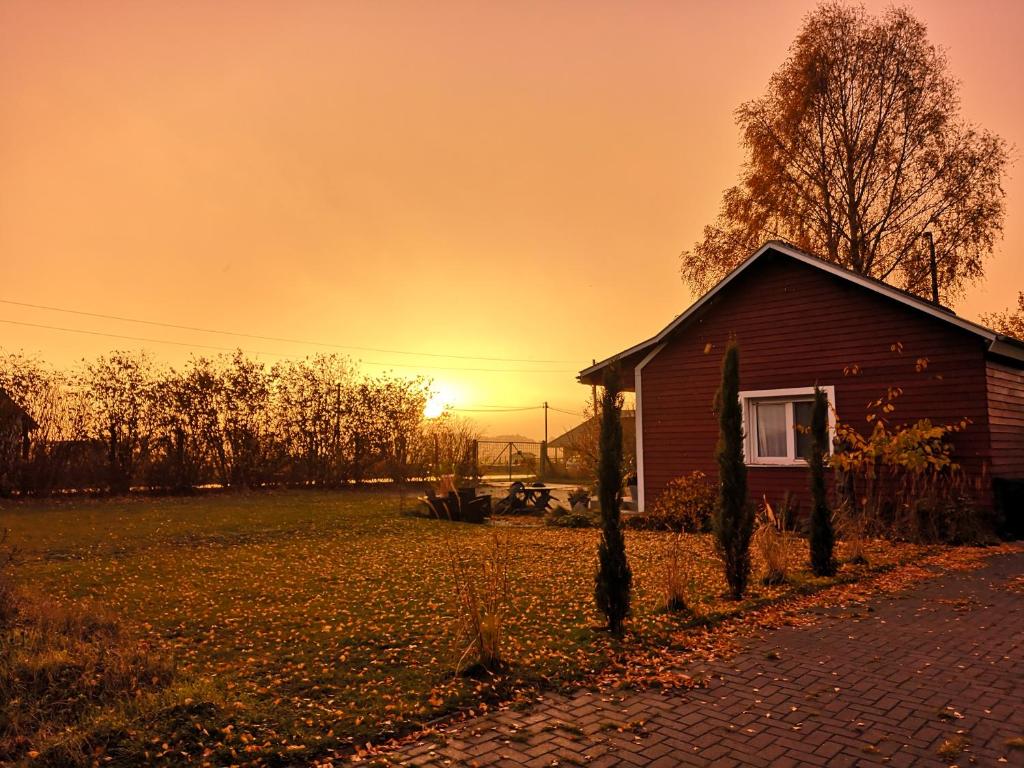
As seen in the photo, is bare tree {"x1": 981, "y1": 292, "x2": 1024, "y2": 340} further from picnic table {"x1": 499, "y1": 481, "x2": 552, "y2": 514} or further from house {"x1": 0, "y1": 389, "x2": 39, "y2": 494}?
house {"x1": 0, "y1": 389, "x2": 39, "y2": 494}

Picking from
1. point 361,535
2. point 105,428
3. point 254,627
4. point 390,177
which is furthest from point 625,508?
point 105,428

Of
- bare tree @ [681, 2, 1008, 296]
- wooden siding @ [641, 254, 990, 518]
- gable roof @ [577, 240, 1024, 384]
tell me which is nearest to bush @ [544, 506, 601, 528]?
wooden siding @ [641, 254, 990, 518]

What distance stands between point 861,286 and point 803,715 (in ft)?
36.1

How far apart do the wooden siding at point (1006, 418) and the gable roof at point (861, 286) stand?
1.35ft

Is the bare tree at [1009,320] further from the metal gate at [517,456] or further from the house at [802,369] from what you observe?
the metal gate at [517,456]

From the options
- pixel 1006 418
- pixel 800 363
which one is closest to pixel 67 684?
pixel 800 363

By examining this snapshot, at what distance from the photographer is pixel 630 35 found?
1130cm

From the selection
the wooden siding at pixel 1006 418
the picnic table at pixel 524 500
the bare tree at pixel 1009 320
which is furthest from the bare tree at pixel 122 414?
the bare tree at pixel 1009 320

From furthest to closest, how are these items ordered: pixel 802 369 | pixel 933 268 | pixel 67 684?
pixel 933 268, pixel 802 369, pixel 67 684

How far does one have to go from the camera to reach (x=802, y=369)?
45.5 ft

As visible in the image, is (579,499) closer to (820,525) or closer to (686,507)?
(686,507)

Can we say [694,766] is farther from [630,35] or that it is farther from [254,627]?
[630,35]

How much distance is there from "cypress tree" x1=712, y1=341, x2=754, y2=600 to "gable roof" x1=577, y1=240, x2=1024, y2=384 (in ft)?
8.10

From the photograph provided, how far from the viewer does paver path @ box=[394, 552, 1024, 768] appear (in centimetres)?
369
